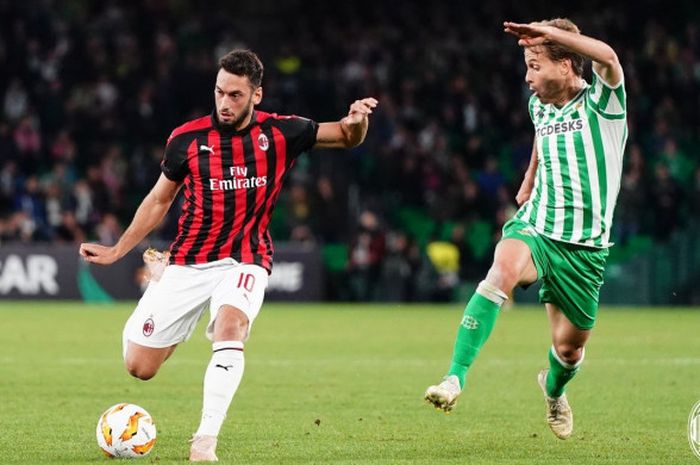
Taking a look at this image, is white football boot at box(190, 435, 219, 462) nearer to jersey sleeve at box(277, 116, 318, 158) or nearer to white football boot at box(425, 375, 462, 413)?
white football boot at box(425, 375, 462, 413)

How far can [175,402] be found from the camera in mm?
9508

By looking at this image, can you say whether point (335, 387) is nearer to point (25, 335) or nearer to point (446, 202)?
point (25, 335)

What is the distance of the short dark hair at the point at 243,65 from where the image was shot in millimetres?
7082

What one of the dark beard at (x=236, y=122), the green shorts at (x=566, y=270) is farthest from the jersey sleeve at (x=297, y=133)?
the green shorts at (x=566, y=270)

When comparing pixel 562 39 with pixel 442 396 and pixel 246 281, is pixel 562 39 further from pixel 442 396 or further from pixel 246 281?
pixel 246 281

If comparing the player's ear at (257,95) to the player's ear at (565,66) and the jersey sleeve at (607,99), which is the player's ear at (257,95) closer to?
the player's ear at (565,66)

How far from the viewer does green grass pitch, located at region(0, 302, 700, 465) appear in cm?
719

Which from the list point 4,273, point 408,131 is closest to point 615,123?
point 4,273

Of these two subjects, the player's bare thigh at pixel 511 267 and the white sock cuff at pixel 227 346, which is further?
the player's bare thigh at pixel 511 267

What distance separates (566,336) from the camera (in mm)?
7570

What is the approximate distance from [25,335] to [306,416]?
7512 mm

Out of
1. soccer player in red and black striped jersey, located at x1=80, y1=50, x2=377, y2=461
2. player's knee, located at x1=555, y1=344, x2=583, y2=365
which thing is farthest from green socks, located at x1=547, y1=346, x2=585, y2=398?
soccer player in red and black striped jersey, located at x1=80, y1=50, x2=377, y2=461

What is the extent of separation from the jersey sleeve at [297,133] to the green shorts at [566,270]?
121 cm

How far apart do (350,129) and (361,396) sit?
3174mm
